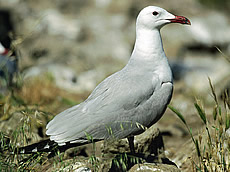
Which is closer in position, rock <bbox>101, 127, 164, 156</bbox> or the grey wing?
the grey wing

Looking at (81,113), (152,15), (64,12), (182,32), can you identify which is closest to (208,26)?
(182,32)

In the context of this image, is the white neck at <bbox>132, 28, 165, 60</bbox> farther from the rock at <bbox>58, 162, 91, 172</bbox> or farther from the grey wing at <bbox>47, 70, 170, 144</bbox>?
the rock at <bbox>58, 162, 91, 172</bbox>

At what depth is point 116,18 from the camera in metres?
11.7

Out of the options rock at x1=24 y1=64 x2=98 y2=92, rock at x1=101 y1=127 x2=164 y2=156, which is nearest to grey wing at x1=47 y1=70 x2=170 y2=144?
rock at x1=101 y1=127 x2=164 y2=156

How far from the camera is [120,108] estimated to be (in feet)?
9.16

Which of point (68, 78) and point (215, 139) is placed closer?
point (215, 139)

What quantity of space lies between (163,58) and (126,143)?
3.04ft

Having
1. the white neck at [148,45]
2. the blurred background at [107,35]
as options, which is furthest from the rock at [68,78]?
the white neck at [148,45]

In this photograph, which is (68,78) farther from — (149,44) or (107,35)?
(149,44)

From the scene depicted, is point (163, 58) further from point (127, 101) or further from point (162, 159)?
point (162, 159)

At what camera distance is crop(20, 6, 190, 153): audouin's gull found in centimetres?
270

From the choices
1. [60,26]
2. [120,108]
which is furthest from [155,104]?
[60,26]

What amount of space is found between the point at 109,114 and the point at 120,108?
10 cm

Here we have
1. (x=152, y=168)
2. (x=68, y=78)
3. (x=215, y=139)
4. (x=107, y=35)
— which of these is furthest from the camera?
(x=107, y=35)
